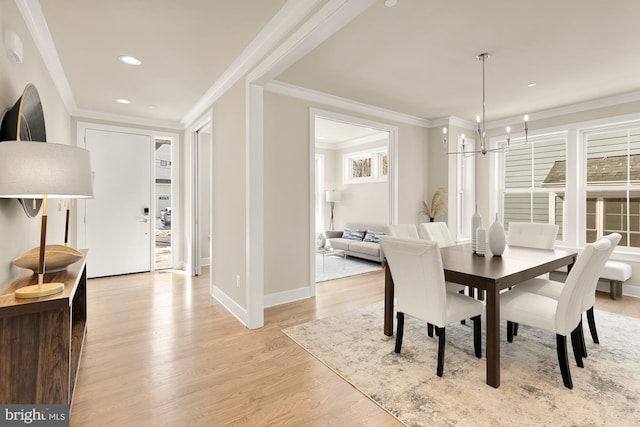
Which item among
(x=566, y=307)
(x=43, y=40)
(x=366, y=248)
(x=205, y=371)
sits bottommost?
(x=205, y=371)

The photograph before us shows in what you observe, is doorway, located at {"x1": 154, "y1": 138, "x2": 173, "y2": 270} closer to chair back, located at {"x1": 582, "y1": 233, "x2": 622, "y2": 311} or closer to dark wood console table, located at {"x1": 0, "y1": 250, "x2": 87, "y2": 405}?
dark wood console table, located at {"x1": 0, "y1": 250, "x2": 87, "y2": 405}

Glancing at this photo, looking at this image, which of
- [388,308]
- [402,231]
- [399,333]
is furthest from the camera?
[402,231]

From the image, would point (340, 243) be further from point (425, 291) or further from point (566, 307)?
point (566, 307)

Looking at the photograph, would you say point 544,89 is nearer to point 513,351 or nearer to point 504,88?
point 504,88

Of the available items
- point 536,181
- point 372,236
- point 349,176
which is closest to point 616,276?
point 536,181

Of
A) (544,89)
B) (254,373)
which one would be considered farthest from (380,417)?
(544,89)

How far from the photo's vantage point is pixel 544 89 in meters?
3.79

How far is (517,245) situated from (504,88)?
1.87 m

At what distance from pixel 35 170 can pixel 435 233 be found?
337 centimetres

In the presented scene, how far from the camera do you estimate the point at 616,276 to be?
3770 millimetres

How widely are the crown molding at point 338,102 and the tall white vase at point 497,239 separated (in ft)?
8.06

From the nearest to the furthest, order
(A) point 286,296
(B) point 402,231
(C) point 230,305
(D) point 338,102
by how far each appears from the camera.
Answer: (B) point 402,231 → (C) point 230,305 → (A) point 286,296 → (D) point 338,102

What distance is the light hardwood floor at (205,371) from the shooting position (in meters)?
1.76

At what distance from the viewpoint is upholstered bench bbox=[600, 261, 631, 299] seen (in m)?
3.74
